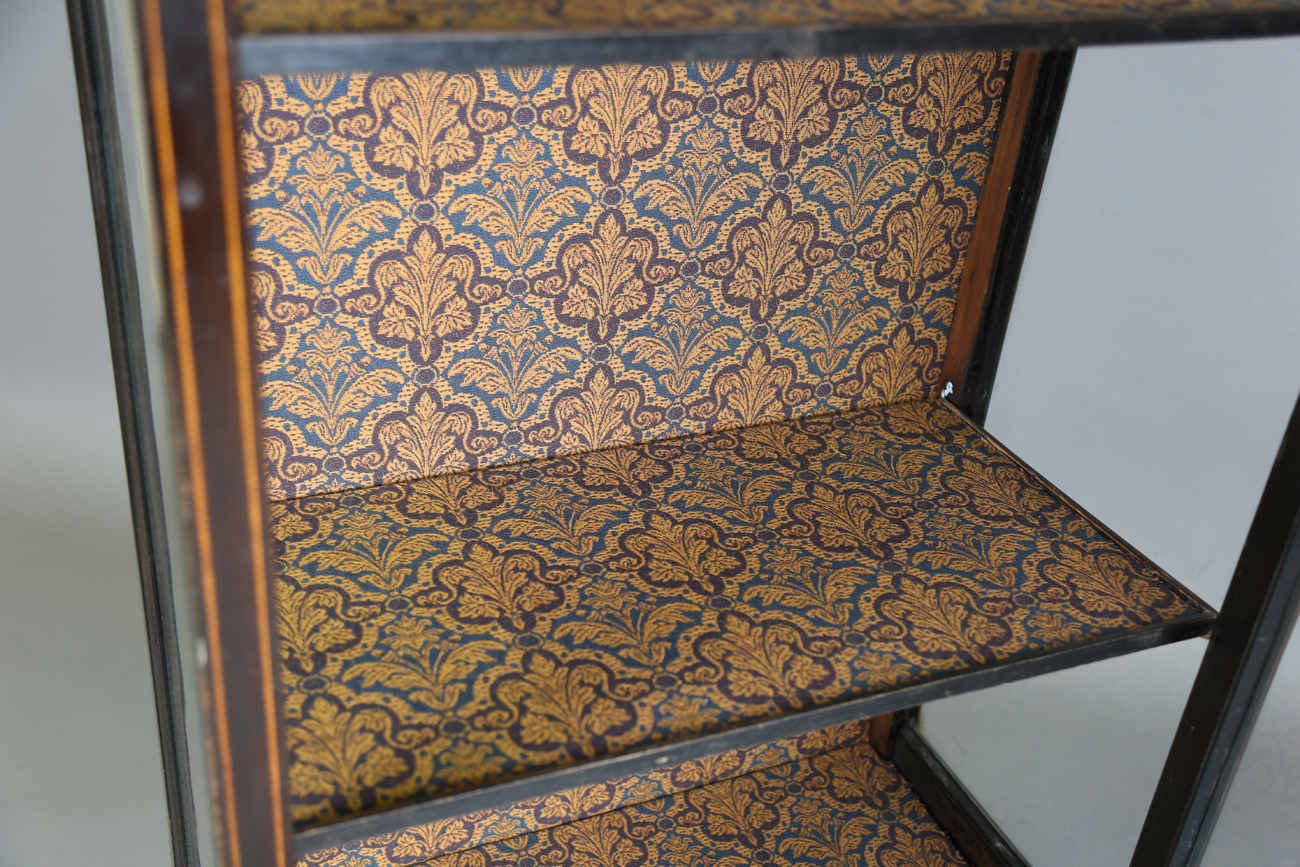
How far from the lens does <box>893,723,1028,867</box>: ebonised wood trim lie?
1.22 m

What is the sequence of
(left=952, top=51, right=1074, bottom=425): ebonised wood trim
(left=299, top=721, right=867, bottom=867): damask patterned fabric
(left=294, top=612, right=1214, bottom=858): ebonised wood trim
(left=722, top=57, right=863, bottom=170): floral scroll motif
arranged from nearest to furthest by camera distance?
(left=294, top=612, right=1214, bottom=858): ebonised wood trim, (left=722, top=57, right=863, bottom=170): floral scroll motif, (left=952, top=51, right=1074, bottom=425): ebonised wood trim, (left=299, top=721, right=867, bottom=867): damask patterned fabric

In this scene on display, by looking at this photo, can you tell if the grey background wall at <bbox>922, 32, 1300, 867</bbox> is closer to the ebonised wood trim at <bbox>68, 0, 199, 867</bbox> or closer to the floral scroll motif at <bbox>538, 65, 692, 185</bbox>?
the floral scroll motif at <bbox>538, 65, 692, 185</bbox>

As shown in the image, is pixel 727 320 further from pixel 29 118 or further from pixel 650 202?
pixel 29 118

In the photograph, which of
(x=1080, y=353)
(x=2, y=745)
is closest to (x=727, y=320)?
(x=1080, y=353)

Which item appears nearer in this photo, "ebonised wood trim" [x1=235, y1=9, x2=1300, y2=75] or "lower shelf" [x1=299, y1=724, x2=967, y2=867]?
"ebonised wood trim" [x1=235, y1=9, x2=1300, y2=75]

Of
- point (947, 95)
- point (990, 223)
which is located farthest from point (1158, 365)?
point (947, 95)

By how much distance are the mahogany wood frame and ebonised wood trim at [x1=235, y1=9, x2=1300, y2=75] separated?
0.02m

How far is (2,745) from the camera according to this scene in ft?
3.62

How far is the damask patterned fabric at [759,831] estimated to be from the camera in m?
1.20

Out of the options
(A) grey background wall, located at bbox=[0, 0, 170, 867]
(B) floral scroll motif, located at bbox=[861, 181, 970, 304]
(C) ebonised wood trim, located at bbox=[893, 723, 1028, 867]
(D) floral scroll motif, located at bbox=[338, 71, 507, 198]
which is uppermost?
(D) floral scroll motif, located at bbox=[338, 71, 507, 198]

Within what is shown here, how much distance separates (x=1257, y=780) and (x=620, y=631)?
604 millimetres

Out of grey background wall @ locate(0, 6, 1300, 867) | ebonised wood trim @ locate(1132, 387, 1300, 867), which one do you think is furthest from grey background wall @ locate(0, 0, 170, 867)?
ebonised wood trim @ locate(1132, 387, 1300, 867)

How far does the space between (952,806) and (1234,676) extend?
473mm

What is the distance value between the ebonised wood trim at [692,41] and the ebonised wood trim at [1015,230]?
333 mm
